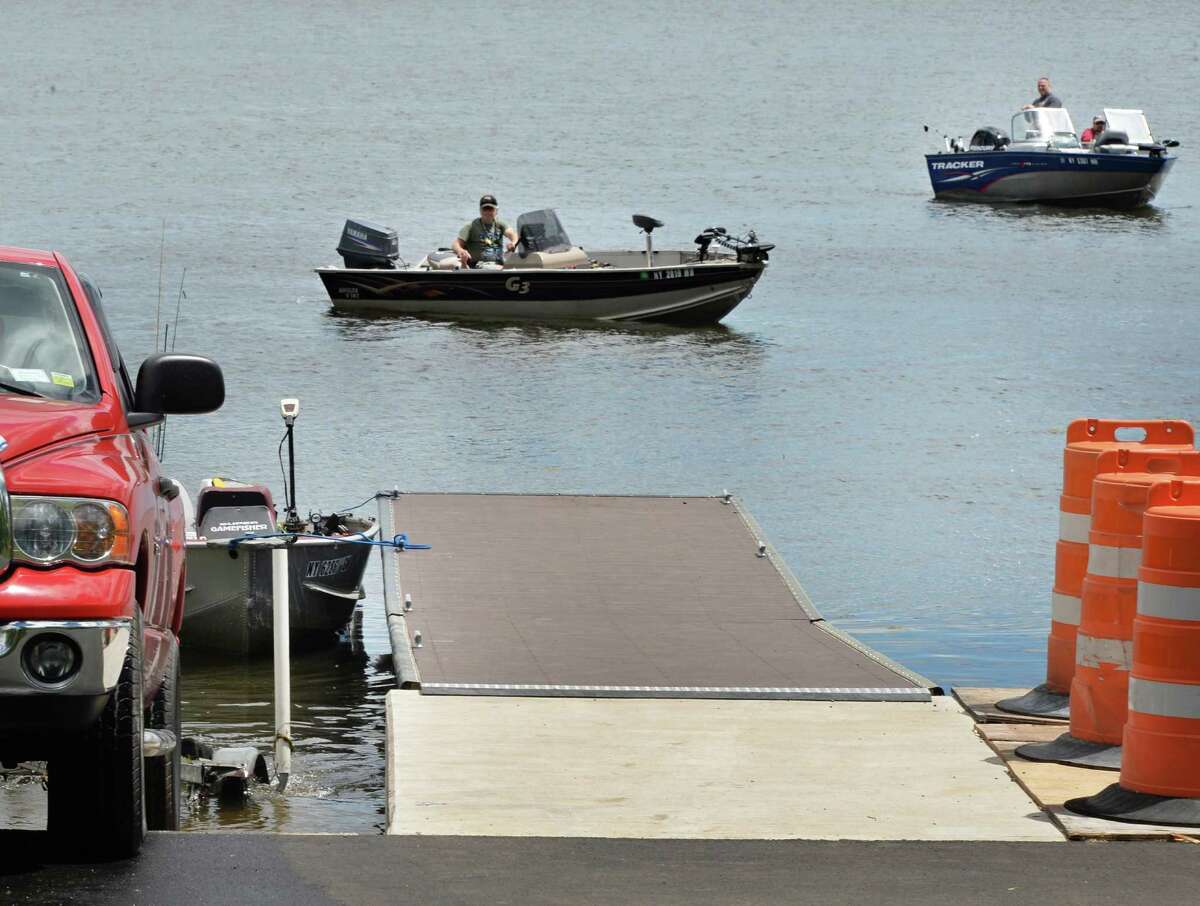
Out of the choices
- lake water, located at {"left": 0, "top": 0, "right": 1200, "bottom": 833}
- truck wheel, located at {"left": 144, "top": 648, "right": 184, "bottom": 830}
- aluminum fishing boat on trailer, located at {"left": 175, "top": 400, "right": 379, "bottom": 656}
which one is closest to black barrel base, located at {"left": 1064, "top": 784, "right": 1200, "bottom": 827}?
truck wheel, located at {"left": 144, "top": 648, "right": 184, "bottom": 830}

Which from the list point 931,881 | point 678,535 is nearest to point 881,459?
point 678,535

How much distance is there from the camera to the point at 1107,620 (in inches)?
291

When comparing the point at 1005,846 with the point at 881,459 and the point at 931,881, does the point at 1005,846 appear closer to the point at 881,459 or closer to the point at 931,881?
the point at 931,881

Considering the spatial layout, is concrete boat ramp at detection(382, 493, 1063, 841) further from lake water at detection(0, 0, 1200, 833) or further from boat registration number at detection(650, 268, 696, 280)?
boat registration number at detection(650, 268, 696, 280)

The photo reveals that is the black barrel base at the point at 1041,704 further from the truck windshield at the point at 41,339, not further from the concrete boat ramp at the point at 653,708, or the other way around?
the truck windshield at the point at 41,339

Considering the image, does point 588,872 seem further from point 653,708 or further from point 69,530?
point 653,708

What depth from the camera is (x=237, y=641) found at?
12.9 meters

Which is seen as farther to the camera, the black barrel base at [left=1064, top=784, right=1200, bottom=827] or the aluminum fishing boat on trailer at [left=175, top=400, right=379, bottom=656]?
the aluminum fishing boat on trailer at [left=175, top=400, right=379, bottom=656]

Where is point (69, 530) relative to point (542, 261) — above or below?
above

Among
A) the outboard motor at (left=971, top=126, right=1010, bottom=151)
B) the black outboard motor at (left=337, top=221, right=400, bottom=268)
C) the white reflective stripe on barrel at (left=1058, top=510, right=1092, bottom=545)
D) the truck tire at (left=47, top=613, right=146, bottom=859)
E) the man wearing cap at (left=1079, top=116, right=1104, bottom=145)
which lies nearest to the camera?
the truck tire at (left=47, top=613, right=146, bottom=859)

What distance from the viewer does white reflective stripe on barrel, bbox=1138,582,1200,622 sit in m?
6.47

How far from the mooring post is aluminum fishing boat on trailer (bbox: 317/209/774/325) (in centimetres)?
2007

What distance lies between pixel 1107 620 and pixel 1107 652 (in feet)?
0.36

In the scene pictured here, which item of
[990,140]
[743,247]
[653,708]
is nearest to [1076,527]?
[653,708]
